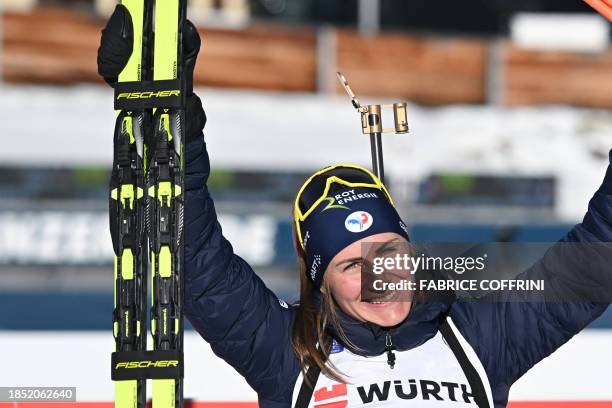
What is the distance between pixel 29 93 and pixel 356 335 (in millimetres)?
6873

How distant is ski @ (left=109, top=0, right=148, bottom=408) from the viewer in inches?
113

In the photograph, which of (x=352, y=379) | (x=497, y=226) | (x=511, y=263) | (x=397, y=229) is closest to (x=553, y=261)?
(x=397, y=229)

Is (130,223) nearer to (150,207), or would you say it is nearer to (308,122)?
(150,207)

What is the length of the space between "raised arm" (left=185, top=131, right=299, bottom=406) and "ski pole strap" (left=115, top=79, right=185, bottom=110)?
0.12m

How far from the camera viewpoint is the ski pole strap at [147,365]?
2816 mm

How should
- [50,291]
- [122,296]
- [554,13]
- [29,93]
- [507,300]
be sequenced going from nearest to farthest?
[122,296]
[507,300]
[50,291]
[29,93]
[554,13]

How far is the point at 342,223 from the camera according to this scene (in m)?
2.95

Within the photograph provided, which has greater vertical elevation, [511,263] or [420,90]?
[420,90]

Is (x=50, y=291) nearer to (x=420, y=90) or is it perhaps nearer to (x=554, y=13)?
(x=420, y=90)

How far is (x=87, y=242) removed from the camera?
8.84 m

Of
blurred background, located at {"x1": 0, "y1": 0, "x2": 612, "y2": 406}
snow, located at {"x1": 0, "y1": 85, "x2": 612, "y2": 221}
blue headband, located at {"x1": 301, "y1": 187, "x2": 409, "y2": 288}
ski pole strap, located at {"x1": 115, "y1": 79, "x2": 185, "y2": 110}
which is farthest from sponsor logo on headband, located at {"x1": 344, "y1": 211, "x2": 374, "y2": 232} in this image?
snow, located at {"x1": 0, "y1": 85, "x2": 612, "y2": 221}

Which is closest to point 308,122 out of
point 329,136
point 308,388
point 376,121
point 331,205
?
point 329,136

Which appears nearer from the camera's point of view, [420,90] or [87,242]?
[87,242]

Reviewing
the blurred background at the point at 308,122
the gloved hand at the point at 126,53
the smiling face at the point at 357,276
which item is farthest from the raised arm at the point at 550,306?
the blurred background at the point at 308,122
